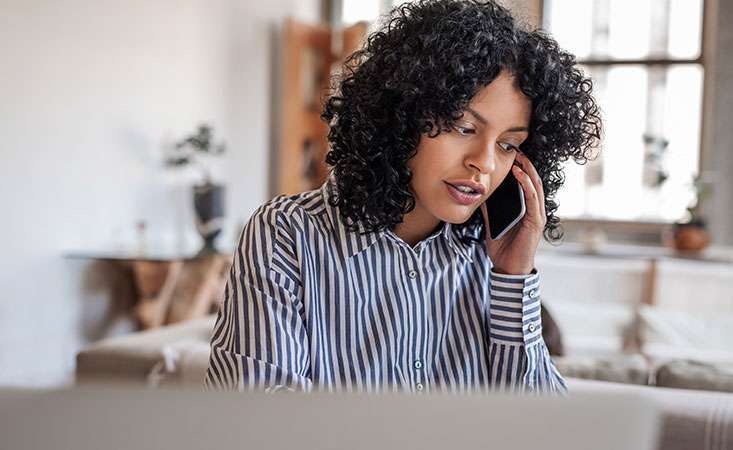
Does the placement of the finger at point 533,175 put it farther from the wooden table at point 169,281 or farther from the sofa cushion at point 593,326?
the wooden table at point 169,281

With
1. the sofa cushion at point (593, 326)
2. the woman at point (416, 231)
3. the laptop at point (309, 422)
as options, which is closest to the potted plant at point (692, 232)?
the sofa cushion at point (593, 326)

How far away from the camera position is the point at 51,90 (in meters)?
4.67

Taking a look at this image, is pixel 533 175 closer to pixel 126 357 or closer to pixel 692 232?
pixel 126 357

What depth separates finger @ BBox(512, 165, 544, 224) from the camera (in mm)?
1351

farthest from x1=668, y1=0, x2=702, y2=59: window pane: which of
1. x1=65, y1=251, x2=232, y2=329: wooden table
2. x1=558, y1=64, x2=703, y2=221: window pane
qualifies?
x1=65, y1=251, x2=232, y2=329: wooden table

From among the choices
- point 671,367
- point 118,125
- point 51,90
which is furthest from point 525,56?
point 118,125

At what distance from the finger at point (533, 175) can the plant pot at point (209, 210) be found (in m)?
4.21

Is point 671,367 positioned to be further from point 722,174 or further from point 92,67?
point 722,174

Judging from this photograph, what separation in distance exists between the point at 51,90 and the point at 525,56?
3854mm

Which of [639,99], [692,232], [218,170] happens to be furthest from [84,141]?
[639,99]

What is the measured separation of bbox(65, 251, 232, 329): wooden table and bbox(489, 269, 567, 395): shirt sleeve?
12.1ft

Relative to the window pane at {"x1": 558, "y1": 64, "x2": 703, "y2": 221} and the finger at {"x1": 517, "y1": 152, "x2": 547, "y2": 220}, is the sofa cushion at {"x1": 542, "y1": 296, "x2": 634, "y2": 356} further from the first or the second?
the finger at {"x1": 517, "y1": 152, "x2": 547, "y2": 220}

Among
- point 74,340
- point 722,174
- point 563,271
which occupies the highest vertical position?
point 722,174

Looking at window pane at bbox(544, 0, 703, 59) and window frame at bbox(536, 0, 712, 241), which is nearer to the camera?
window frame at bbox(536, 0, 712, 241)
